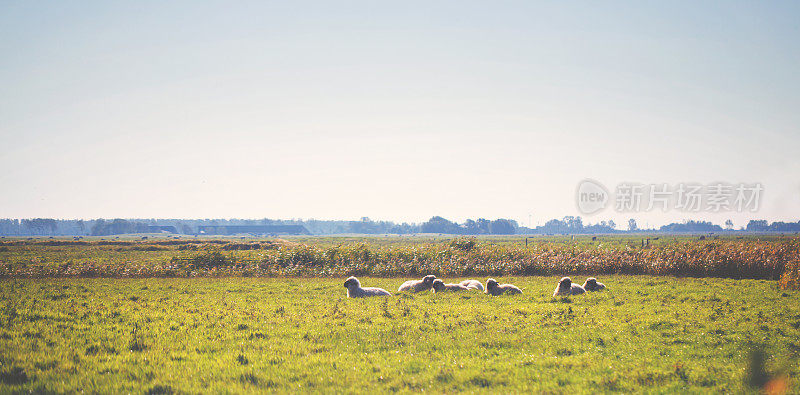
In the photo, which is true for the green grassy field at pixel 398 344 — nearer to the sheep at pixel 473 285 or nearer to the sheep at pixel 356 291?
the sheep at pixel 356 291

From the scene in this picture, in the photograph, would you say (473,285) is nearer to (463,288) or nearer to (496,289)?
(463,288)

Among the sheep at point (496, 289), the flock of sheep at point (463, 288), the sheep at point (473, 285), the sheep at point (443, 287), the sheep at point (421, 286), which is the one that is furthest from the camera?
the sheep at point (473, 285)

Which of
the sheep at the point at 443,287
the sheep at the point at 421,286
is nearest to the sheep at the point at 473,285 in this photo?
the sheep at the point at 443,287

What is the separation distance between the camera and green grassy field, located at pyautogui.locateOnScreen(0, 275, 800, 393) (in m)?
9.15

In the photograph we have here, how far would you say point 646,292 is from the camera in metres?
23.0

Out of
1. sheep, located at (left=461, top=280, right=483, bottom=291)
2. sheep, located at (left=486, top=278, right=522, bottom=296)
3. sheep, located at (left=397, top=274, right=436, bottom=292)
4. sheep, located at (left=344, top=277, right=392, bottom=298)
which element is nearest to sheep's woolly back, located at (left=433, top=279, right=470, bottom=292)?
Answer: sheep, located at (left=397, top=274, right=436, bottom=292)

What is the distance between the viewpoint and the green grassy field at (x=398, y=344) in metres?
9.15

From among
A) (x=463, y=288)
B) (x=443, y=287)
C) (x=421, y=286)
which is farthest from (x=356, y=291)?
(x=463, y=288)

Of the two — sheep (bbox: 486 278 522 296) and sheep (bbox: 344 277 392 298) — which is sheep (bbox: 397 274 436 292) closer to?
sheep (bbox: 344 277 392 298)

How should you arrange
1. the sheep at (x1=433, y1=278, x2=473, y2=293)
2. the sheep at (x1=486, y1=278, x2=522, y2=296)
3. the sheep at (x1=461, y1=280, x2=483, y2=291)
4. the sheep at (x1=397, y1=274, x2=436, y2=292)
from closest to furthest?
1. the sheep at (x1=486, y1=278, x2=522, y2=296)
2. the sheep at (x1=433, y1=278, x2=473, y2=293)
3. the sheep at (x1=397, y1=274, x2=436, y2=292)
4. the sheep at (x1=461, y1=280, x2=483, y2=291)

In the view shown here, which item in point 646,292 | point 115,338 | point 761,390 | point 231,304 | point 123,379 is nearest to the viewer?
point 761,390

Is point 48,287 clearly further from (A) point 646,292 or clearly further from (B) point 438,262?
(A) point 646,292

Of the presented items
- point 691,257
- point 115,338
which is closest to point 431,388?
point 115,338

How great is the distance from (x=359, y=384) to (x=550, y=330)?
745 cm
